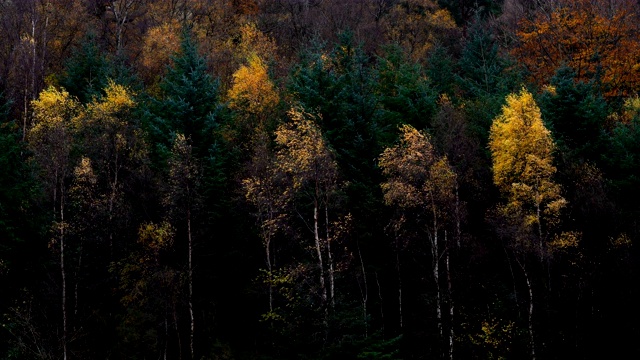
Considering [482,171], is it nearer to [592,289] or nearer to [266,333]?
[592,289]

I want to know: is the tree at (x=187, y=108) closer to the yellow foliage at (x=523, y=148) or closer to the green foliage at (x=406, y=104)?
the green foliage at (x=406, y=104)

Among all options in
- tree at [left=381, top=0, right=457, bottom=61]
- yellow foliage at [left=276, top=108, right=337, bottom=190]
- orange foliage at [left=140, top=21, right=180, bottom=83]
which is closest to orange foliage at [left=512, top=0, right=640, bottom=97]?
tree at [left=381, top=0, right=457, bottom=61]

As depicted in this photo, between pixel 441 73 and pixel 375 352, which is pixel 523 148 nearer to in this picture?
pixel 375 352

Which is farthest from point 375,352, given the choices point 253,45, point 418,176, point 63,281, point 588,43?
point 253,45

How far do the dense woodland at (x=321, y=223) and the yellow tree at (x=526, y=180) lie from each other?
134 mm

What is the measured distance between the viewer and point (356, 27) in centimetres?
6106

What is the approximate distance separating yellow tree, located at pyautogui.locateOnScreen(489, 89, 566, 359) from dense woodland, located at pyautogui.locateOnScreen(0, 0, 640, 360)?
0.13m

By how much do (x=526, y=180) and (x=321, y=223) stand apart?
37.4 ft

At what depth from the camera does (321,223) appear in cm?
3266

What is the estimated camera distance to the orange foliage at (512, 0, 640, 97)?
47.3 m

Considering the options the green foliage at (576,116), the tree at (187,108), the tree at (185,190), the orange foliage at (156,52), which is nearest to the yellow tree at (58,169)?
the tree at (185,190)

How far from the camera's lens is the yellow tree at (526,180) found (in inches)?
1127

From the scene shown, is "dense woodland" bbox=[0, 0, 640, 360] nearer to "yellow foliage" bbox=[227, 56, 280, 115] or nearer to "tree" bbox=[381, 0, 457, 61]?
"yellow foliage" bbox=[227, 56, 280, 115]

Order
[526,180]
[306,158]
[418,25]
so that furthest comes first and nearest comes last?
[418,25] < [526,180] < [306,158]
